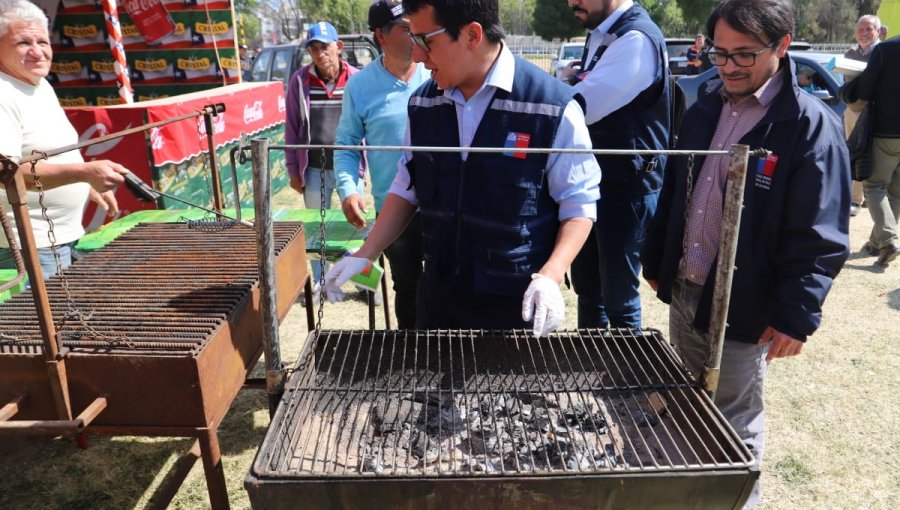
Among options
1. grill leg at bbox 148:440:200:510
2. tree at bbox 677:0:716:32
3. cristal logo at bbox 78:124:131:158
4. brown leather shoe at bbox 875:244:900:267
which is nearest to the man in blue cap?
cristal logo at bbox 78:124:131:158

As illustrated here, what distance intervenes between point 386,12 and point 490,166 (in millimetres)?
1473

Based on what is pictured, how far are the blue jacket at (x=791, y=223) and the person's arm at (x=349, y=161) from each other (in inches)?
63.7

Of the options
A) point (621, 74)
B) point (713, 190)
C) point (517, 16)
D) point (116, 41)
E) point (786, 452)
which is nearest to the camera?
point (713, 190)

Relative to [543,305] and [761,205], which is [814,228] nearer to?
[761,205]

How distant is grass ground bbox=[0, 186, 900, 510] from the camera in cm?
267

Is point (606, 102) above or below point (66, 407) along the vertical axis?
above

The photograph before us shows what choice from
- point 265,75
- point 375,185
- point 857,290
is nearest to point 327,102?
point 375,185

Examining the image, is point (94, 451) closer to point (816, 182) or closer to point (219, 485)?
point (219, 485)

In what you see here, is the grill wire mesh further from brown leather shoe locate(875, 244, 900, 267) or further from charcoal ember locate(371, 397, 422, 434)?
brown leather shoe locate(875, 244, 900, 267)

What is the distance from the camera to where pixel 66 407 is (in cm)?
175

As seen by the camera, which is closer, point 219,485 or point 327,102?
point 219,485

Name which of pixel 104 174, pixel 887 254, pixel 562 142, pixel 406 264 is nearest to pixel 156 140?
pixel 406 264

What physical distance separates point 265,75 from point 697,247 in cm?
1104

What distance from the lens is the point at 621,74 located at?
8.64 feet
